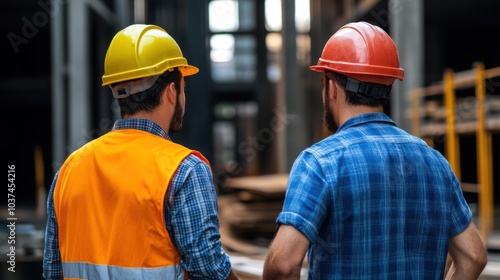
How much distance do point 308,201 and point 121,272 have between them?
668 millimetres

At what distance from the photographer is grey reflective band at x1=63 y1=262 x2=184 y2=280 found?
2.14 metres

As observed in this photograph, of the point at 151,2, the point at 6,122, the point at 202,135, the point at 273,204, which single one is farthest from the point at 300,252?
the point at 6,122

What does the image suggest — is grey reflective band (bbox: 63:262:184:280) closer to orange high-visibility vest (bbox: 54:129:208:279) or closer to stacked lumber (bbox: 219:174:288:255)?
orange high-visibility vest (bbox: 54:129:208:279)

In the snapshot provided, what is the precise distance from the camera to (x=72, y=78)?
11.8 meters

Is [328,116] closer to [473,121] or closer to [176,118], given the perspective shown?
[176,118]

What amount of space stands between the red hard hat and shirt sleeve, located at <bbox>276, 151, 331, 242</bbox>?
0.37m

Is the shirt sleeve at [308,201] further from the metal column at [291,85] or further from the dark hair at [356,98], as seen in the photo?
the metal column at [291,85]

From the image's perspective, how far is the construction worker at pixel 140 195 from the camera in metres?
2.15

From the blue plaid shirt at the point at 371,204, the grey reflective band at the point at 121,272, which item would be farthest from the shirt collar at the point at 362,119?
the grey reflective band at the point at 121,272

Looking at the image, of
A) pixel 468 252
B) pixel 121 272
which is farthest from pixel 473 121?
pixel 121 272

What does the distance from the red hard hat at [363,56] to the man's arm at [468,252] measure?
61cm

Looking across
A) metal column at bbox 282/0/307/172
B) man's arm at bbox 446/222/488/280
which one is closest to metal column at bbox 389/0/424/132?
metal column at bbox 282/0/307/172

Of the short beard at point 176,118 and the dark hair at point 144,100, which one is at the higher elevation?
the dark hair at point 144,100

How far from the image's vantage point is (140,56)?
7.85 feet
